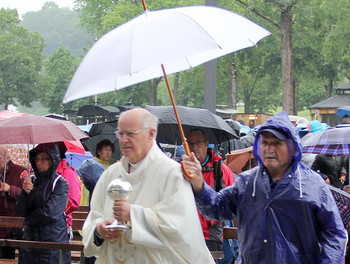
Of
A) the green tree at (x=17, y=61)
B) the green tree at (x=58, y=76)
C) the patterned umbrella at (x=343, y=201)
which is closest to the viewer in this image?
the patterned umbrella at (x=343, y=201)

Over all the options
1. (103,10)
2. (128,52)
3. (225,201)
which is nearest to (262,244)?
(225,201)

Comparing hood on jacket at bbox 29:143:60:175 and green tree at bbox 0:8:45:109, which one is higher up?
green tree at bbox 0:8:45:109

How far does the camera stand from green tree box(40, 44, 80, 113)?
2523 inches

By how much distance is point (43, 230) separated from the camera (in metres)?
6.79

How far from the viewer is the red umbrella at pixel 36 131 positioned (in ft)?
24.0

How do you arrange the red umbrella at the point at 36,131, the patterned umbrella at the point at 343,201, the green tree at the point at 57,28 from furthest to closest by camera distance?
1. the green tree at the point at 57,28
2. the red umbrella at the point at 36,131
3. the patterned umbrella at the point at 343,201

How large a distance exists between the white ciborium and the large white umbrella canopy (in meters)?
0.61

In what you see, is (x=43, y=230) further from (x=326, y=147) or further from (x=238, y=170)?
(x=238, y=170)

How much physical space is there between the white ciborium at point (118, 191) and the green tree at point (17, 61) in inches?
2229

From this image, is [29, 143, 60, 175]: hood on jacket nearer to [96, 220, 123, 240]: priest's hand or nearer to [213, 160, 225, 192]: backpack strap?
[213, 160, 225, 192]: backpack strap

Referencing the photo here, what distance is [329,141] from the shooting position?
7.21m

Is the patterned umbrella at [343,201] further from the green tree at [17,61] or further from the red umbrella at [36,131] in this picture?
the green tree at [17,61]

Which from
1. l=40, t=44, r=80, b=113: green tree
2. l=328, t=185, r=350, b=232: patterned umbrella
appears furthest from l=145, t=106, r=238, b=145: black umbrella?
l=40, t=44, r=80, b=113: green tree

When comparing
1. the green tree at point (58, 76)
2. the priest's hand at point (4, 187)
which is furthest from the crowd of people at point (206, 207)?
the green tree at point (58, 76)
